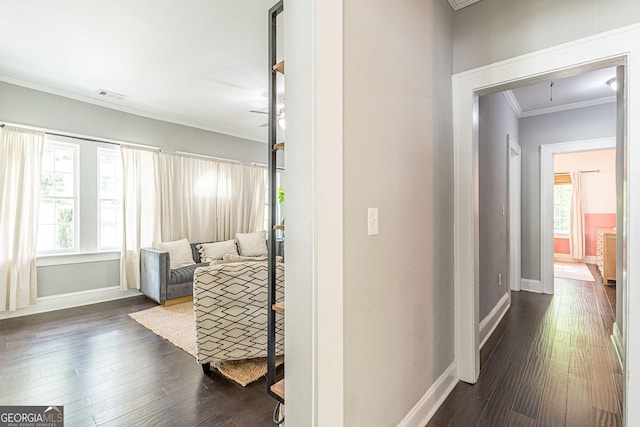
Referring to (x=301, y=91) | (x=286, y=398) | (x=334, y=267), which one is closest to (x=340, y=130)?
(x=301, y=91)

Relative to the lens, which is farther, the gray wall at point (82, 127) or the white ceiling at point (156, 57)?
the gray wall at point (82, 127)

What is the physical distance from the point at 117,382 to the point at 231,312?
961mm

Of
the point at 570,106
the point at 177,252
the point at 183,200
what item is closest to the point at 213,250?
the point at 177,252

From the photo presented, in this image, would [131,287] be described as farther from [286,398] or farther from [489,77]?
[489,77]

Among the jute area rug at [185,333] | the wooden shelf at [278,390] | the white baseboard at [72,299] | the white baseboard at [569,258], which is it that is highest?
the wooden shelf at [278,390]

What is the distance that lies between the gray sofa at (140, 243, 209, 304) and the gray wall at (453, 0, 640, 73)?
4006 millimetres

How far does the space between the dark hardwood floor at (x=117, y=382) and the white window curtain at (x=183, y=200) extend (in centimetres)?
144

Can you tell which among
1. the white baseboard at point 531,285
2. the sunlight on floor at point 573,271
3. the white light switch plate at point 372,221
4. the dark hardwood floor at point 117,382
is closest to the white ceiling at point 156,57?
the white light switch plate at point 372,221

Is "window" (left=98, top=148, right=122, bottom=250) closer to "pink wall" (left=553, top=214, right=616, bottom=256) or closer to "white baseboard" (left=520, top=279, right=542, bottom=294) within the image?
"white baseboard" (left=520, top=279, right=542, bottom=294)

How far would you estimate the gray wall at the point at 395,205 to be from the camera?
121 cm

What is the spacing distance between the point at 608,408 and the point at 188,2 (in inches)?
157

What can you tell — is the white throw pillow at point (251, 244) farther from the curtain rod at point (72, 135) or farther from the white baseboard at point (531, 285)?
the white baseboard at point (531, 285)

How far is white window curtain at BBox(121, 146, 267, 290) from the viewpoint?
4.30m

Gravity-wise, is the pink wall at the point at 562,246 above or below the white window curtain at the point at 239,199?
below
